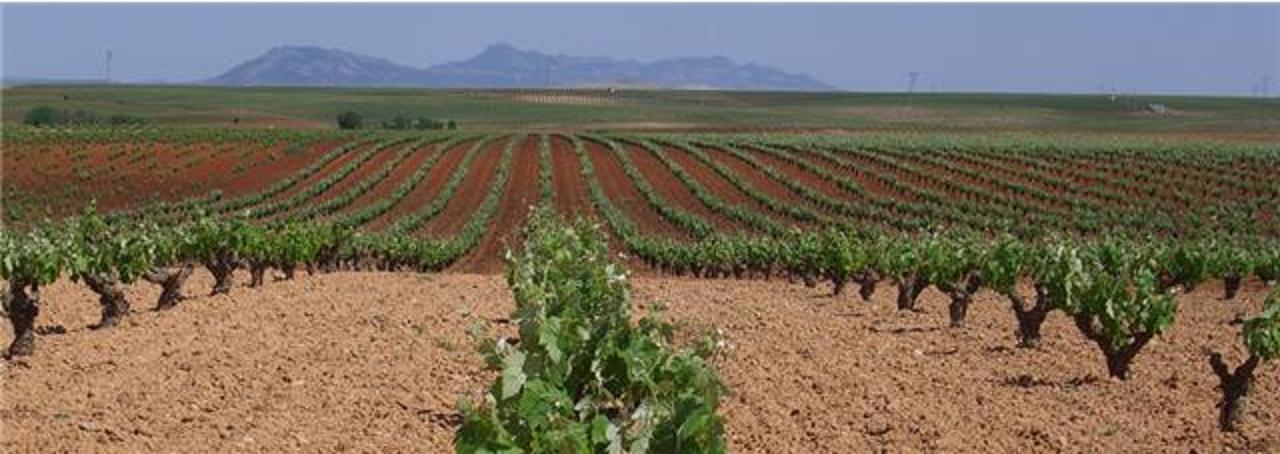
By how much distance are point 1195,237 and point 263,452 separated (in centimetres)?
4019

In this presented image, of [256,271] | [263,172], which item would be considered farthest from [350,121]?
[256,271]

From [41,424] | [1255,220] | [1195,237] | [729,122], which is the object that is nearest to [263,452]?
[41,424]

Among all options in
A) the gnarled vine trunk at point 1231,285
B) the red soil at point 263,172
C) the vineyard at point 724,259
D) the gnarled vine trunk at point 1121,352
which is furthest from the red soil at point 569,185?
the gnarled vine trunk at point 1121,352

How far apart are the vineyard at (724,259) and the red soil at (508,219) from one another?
0.79 ft

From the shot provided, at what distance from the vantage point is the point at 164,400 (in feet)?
39.9

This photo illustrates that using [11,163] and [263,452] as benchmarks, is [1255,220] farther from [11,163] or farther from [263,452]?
[11,163]

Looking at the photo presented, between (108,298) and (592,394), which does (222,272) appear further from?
(592,394)

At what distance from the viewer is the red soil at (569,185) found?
1930 inches

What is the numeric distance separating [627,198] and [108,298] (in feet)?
118

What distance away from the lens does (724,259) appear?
34.5 metres

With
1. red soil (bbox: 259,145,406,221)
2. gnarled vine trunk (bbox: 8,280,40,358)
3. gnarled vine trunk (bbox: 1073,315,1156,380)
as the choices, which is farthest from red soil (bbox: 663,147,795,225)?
gnarled vine trunk (bbox: 8,280,40,358)

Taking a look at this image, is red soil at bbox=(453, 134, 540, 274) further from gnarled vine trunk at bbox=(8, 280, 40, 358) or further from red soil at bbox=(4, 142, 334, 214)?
red soil at bbox=(4, 142, 334, 214)

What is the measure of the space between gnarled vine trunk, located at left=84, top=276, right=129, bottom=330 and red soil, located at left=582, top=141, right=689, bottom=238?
2750cm

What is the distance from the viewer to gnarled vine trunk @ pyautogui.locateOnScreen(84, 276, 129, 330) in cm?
1717
